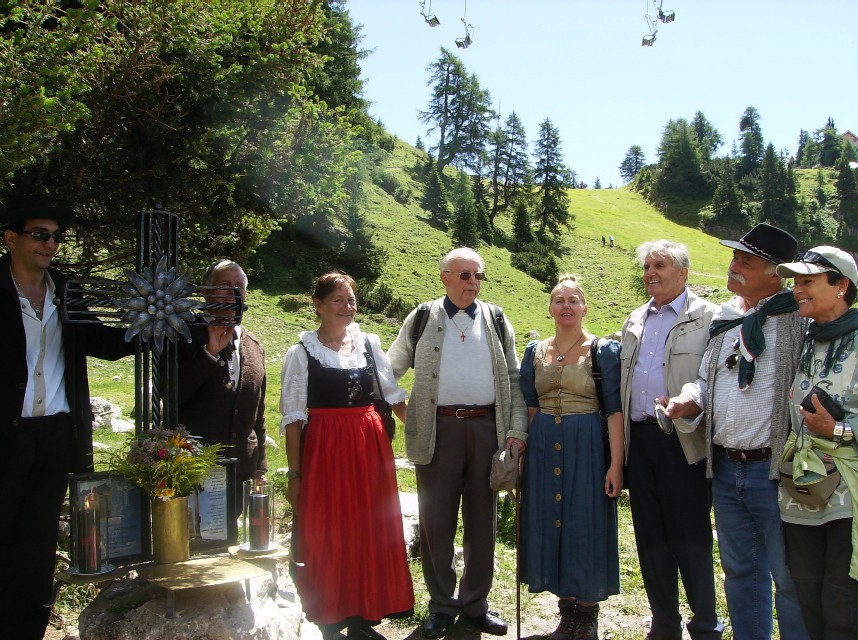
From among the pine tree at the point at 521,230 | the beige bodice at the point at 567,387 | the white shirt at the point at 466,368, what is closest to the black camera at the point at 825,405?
the beige bodice at the point at 567,387

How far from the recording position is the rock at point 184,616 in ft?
9.65

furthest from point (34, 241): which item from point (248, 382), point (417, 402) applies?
point (417, 402)

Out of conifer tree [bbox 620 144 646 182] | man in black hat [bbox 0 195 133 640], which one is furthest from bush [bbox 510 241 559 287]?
conifer tree [bbox 620 144 646 182]

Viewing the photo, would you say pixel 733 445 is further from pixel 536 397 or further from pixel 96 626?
pixel 96 626

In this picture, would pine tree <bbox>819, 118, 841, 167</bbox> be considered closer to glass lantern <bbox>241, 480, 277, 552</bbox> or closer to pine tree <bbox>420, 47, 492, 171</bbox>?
pine tree <bbox>420, 47, 492, 171</bbox>

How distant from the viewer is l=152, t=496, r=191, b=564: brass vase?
3.14 m

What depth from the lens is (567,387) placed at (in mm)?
4664

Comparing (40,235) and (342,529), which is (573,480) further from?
(40,235)

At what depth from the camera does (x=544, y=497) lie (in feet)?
15.4

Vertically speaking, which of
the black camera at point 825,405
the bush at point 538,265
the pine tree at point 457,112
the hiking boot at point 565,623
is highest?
the pine tree at point 457,112

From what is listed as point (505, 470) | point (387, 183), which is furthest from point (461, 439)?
point (387, 183)

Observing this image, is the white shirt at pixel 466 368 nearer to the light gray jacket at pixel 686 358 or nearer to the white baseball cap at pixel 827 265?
the light gray jacket at pixel 686 358

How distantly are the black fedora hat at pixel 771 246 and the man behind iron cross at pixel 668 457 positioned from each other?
1.63 ft

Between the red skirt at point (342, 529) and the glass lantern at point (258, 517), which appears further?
the red skirt at point (342, 529)
